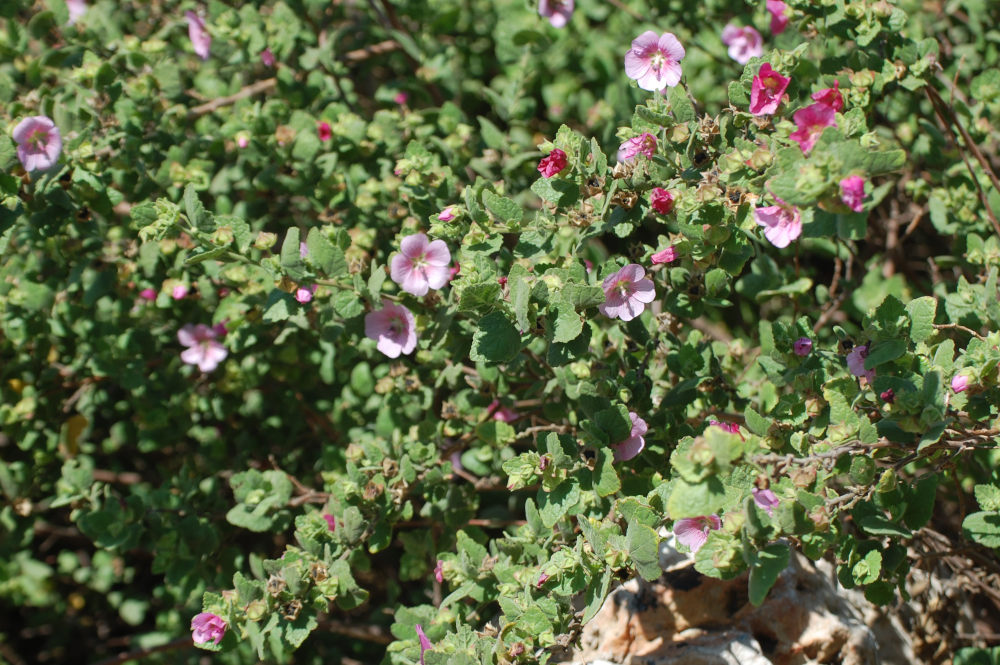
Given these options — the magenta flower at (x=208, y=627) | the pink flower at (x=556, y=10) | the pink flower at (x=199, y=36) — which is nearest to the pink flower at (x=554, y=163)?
the pink flower at (x=556, y=10)

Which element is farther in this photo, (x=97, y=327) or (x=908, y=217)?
(x=908, y=217)

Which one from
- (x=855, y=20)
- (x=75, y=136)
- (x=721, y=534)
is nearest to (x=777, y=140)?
(x=855, y=20)

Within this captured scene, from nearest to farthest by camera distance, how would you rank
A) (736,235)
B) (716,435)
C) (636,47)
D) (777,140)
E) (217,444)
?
(716,435) → (777,140) → (736,235) → (636,47) → (217,444)

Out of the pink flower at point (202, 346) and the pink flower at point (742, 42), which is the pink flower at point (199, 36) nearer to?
the pink flower at point (202, 346)

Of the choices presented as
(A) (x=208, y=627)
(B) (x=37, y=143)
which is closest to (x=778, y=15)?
(B) (x=37, y=143)

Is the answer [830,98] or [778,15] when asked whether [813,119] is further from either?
[778,15]

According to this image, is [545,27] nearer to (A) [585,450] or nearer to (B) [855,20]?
(B) [855,20]
